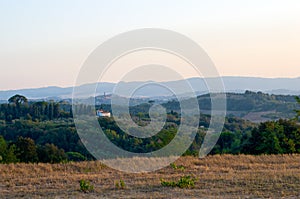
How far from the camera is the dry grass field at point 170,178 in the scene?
1259 cm

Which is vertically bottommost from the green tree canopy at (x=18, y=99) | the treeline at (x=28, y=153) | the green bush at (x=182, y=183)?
the treeline at (x=28, y=153)

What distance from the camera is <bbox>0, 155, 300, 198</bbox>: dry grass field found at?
12.6m

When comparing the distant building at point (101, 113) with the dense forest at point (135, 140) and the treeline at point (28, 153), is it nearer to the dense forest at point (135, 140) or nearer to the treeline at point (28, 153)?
the dense forest at point (135, 140)

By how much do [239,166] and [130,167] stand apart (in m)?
4.45

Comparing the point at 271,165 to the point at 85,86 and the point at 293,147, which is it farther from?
the point at 293,147

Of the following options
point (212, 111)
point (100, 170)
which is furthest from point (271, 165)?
point (100, 170)

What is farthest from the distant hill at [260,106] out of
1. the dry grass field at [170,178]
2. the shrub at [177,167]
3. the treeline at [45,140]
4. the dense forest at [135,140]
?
the shrub at [177,167]

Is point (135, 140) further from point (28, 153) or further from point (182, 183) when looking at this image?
point (182, 183)

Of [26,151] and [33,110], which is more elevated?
[33,110]

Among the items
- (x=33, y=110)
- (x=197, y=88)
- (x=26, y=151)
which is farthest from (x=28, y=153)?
(x=33, y=110)

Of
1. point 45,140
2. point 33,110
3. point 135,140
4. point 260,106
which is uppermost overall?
point 33,110

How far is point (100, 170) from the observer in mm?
18031

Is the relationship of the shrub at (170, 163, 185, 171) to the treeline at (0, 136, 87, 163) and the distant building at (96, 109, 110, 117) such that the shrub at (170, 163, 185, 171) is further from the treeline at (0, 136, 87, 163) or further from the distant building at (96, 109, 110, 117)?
the treeline at (0, 136, 87, 163)

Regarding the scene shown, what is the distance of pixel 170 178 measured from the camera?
50.1ft
